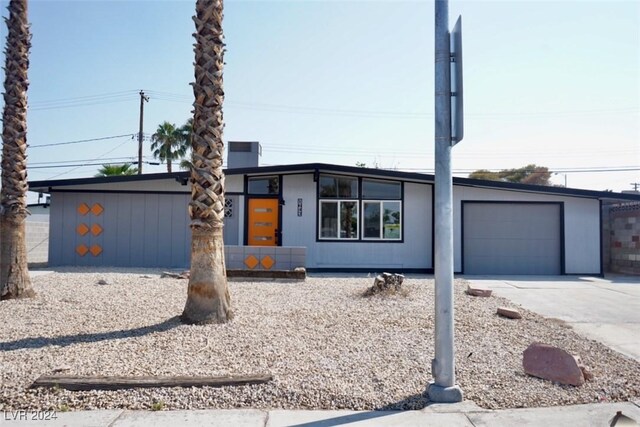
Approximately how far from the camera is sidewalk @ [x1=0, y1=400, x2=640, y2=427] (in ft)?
11.6

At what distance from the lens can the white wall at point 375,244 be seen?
578 inches

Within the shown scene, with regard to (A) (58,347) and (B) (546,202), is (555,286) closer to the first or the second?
(B) (546,202)

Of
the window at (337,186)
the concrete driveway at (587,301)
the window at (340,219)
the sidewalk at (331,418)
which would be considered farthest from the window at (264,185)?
the sidewalk at (331,418)

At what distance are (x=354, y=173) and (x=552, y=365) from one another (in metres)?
10.5

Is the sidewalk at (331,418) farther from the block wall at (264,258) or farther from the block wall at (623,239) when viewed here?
the block wall at (623,239)

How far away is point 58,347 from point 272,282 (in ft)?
21.2

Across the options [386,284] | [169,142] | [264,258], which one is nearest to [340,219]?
[264,258]

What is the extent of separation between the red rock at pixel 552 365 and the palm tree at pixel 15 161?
7.80m

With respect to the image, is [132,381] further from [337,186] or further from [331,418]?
[337,186]

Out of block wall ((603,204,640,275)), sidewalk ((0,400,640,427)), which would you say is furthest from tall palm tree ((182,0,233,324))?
block wall ((603,204,640,275))

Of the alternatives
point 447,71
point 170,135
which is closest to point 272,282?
point 447,71

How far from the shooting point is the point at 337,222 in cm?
1485

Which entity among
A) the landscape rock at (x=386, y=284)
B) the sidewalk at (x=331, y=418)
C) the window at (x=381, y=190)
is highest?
the window at (x=381, y=190)

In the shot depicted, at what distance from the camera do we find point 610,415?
3.78 meters
